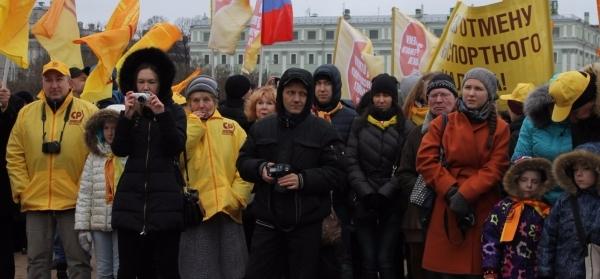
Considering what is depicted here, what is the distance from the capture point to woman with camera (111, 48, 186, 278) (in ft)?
17.9

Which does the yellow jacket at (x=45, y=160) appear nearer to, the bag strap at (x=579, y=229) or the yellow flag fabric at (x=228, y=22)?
the bag strap at (x=579, y=229)

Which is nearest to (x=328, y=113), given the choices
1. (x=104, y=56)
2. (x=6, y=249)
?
(x=104, y=56)

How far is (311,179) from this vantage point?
553 cm

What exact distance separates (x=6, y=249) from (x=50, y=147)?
39.4 inches

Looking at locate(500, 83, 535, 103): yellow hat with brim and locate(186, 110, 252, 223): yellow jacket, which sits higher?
locate(500, 83, 535, 103): yellow hat with brim

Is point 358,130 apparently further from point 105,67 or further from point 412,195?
point 105,67

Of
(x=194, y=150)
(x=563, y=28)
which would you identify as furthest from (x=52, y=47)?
(x=563, y=28)

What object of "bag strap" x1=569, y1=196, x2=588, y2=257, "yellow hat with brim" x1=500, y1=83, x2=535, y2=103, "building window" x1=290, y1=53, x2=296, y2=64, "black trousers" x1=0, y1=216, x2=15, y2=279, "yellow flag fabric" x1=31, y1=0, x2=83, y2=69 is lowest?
"black trousers" x1=0, y1=216, x2=15, y2=279

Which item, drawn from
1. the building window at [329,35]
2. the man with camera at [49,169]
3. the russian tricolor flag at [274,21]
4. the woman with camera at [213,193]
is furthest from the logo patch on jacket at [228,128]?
the building window at [329,35]

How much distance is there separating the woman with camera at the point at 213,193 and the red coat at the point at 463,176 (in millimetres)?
1565

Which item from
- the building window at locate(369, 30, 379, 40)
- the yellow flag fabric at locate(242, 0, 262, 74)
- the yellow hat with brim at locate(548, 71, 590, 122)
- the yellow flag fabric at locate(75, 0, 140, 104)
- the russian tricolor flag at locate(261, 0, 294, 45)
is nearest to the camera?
the yellow hat with brim at locate(548, 71, 590, 122)

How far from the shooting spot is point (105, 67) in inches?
327

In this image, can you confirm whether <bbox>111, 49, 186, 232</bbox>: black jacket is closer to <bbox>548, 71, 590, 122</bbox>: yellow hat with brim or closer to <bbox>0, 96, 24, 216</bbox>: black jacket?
<bbox>0, 96, 24, 216</bbox>: black jacket

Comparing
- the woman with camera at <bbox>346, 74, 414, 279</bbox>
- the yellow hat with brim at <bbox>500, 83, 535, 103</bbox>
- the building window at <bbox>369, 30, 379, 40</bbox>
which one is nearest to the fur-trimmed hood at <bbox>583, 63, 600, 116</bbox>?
the yellow hat with brim at <bbox>500, 83, 535, 103</bbox>
